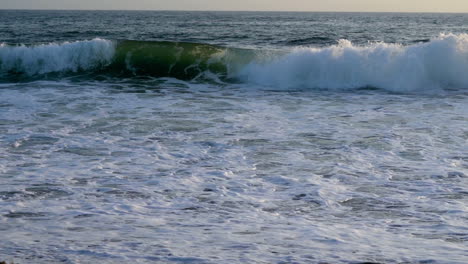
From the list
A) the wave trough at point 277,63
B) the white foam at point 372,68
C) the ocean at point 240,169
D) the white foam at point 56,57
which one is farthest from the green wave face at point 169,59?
the ocean at point 240,169

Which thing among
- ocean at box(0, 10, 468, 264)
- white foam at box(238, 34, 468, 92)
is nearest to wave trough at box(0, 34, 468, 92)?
white foam at box(238, 34, 468, 92)

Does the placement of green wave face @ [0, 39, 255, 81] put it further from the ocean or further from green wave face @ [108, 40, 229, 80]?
the ocean

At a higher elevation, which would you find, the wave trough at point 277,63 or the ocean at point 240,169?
the wave trough at point 277,63

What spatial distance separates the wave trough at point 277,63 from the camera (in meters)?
14.9

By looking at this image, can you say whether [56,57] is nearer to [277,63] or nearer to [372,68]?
[277,63]

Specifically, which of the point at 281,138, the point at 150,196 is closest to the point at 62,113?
the point at 281,138

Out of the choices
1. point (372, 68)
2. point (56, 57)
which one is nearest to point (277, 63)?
point (372, 68)

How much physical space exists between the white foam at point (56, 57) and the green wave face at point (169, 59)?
44 cm

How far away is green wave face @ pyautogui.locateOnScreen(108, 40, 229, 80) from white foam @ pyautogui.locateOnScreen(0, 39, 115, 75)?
442 mm

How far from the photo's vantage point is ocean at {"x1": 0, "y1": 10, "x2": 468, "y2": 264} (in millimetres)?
4543

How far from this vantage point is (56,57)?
18141 mm

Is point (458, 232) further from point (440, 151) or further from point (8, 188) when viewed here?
point (8, 188)

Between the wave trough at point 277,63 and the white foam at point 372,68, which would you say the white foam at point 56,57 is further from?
the white foam at point 372,68

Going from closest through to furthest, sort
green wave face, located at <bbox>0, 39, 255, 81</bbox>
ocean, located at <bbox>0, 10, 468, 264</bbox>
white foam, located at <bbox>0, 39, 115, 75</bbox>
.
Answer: ocean, located at <bbox>0, 10, 468, 264</bbox> → green wave face, located at <bbox>0, 39, 255, 81</bbox> → white foam, located at <bbox>0, 39, 115, 75</bbox>
